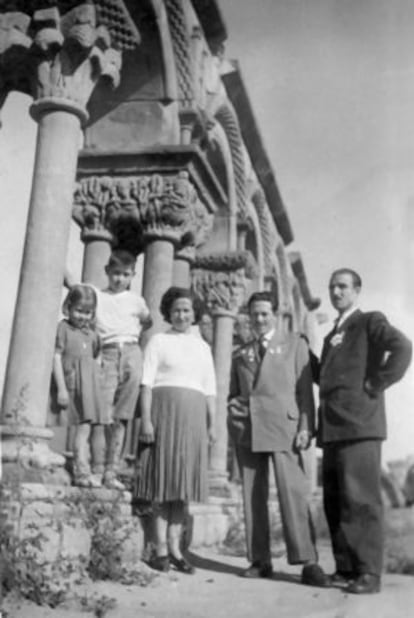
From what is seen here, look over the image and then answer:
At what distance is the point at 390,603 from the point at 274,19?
11.4 ft

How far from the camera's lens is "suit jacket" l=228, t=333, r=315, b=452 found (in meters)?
4.20

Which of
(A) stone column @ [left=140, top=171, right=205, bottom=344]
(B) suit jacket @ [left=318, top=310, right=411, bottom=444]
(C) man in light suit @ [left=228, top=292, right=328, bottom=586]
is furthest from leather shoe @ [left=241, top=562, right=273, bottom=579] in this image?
(A) stone column @ [left=140, top=171, right=205, bottom=344]

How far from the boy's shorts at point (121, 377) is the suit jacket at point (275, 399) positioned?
72cm

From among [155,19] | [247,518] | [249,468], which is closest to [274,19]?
[155,19]

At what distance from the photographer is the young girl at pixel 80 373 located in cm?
435

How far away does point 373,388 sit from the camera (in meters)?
3.86

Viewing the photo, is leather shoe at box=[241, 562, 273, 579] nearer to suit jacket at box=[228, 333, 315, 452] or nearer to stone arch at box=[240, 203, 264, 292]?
suit jacket at box=[228, 333, 315, 452]

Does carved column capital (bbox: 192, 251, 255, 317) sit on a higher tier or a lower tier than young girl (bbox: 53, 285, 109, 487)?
higher

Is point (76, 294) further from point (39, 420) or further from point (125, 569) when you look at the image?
point (125, 569)

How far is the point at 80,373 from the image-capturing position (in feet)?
14.6

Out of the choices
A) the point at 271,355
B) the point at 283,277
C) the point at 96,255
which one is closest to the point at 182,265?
the point at 96,255

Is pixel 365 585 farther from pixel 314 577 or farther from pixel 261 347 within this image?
pixel 261 347

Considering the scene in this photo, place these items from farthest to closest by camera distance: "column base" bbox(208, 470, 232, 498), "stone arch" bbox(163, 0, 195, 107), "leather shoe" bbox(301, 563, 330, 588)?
"column base" bbox(208, 470, 232, 498)
"stone arch" bbox(163, 0, 195, 107)
"leather shoe" bbox(301, 563, 330, 588)

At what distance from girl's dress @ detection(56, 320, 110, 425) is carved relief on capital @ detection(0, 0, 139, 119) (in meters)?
1.56
